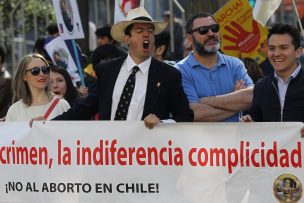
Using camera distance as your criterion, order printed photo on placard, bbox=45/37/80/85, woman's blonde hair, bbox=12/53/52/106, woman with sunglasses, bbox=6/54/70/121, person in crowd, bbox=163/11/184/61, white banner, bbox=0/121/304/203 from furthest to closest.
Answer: person in crowd, bbox=163/11/184/61, printed photo on placard, bbox=45/37/80/85, woman's blonde hair, bbox=12/53/52/106, woman with sunglasses, bbox=6/54/70/121, white banner, bbox=0/121/304/203

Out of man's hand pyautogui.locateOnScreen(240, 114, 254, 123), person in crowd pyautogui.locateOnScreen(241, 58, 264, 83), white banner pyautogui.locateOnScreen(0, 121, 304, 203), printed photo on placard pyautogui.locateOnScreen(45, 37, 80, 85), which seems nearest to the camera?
white banner pyautogui.locateOnScreen(0, 121, 304, 203)

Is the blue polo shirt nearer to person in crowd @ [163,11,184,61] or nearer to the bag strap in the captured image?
the bag strap

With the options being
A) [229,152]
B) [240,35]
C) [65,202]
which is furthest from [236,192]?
[240,35]

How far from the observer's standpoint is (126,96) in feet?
25.3

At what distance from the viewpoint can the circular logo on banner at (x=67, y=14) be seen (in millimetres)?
11242

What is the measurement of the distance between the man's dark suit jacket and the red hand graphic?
2451 millimetres

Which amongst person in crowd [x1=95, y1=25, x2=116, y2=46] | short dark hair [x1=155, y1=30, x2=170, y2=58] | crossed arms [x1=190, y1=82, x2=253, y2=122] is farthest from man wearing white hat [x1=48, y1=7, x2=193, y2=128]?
person in crowd [x1=95, y1=25, x2=116, y2=46]

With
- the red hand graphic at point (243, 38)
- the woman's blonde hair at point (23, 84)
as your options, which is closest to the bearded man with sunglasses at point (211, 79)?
the woman's blonde hair at point (23, 84)

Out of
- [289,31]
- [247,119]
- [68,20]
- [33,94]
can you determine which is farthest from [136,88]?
[68,20]

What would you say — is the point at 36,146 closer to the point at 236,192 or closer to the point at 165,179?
the point at 165,179

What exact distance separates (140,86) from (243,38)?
2.71 meters

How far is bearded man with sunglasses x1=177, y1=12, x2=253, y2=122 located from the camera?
7.95m

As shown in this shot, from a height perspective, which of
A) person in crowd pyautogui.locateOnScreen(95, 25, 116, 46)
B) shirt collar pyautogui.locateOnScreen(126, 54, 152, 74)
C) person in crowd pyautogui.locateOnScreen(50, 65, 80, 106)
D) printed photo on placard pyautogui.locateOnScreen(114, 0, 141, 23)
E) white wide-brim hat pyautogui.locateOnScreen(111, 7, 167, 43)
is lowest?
person in crowd pyautogui.locateOnScreen(50, 65, 80, 106)

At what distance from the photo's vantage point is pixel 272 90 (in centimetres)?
750
